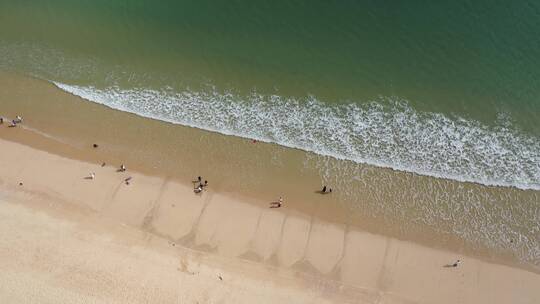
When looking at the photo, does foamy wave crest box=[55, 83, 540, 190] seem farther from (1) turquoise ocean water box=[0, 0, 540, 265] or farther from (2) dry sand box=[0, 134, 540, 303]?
(2) dry sand box=[0, 134, 540, 303]

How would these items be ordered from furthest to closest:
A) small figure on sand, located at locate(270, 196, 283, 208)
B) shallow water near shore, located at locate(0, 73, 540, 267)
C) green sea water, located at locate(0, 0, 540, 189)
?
green sea water, located at locate(0, 0, 540, 189) < small figure on sand, located at locate(270, 196, 283, 208) < shallow water near shore, located at locate(0, 73, 540, 267)

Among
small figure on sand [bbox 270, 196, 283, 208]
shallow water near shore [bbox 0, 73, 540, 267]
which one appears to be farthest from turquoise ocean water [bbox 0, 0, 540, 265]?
small figure on sand [bbox 270, 196, 283, 208]

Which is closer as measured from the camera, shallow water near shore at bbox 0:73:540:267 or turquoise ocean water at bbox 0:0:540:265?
shallow water near shore at bbox 0:73:540:267

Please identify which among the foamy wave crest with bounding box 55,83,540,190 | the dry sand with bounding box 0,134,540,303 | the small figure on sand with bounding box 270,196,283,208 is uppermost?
the foamy wave crest with bounding box 55,83,540,190

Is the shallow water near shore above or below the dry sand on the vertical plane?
above

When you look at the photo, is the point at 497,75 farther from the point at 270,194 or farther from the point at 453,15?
the point at 270,194

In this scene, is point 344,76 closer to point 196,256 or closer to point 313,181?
point 313,181

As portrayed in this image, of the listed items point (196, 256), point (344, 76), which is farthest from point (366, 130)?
point (196, 256)
